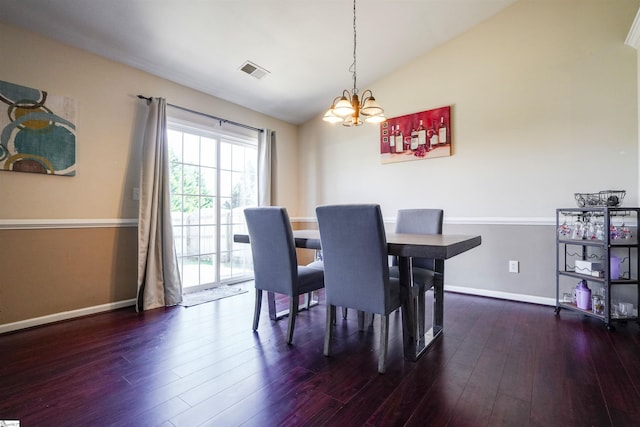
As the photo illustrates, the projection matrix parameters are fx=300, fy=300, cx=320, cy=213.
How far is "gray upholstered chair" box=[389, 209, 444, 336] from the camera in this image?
2.10 m

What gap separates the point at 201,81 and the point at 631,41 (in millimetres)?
4007

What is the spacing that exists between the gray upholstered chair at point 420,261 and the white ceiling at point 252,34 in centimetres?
192

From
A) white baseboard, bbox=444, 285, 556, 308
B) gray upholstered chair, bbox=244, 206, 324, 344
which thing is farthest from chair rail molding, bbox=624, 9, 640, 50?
gray upholstered chair, bbox=244, 206, 324, 344

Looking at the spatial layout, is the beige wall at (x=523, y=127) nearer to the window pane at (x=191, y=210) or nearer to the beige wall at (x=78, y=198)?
the window pane at (x=191, y=210)

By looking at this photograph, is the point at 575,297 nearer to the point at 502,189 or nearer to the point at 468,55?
the point at 502,189

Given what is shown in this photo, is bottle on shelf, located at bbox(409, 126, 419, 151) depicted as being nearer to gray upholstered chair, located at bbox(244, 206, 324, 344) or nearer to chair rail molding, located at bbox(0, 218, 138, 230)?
gray upholstered chair, located at bbox(244, 206, 324, 344)

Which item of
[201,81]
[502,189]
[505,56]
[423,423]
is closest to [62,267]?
[201,81]

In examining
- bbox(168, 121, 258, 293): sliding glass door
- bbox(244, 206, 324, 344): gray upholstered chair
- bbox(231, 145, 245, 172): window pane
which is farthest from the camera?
bbox(231, 145, 245, 172): window pane

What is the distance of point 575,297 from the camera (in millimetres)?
2615

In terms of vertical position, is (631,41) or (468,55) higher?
(468,55)

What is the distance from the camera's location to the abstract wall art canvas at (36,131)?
7.48ft

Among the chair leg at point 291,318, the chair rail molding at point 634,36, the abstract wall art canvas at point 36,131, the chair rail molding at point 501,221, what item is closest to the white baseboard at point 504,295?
the chair rail molding at point 501,221

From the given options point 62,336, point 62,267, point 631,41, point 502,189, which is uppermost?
point 631,41

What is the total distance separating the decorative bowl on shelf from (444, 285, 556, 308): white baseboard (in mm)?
968
